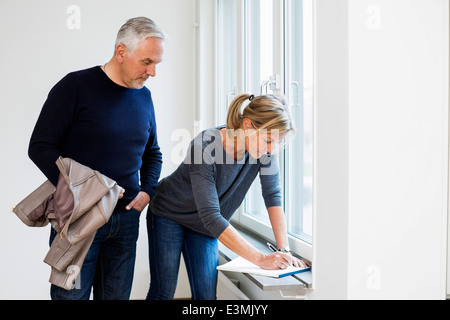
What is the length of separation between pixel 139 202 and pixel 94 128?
337 mm

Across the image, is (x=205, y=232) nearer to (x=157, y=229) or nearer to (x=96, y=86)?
(x=157, y=229)

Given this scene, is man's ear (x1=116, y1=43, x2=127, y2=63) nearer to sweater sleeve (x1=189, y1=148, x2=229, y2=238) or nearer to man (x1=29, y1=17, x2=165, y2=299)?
man (x1=29, y1=17, x2=165, y2=299)

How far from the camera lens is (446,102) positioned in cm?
128

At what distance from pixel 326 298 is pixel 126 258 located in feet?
2.55

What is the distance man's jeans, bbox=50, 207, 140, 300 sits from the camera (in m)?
1.64

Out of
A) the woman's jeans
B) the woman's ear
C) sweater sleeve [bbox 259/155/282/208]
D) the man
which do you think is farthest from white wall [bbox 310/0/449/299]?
the man

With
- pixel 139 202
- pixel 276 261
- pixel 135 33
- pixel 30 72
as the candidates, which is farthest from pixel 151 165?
pixel 30 72

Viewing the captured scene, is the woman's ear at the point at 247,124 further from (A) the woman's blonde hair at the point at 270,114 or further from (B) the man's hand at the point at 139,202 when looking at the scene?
(B) the man's hand at the point at 139,202

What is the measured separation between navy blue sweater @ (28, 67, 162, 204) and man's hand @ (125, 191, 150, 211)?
19 mm

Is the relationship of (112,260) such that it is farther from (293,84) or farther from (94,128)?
(293,84)

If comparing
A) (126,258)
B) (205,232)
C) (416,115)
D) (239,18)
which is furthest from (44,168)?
(239,18)

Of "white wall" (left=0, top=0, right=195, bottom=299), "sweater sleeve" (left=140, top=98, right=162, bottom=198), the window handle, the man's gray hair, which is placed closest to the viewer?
the man's gray hair

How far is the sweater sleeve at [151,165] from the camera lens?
6.11ft
